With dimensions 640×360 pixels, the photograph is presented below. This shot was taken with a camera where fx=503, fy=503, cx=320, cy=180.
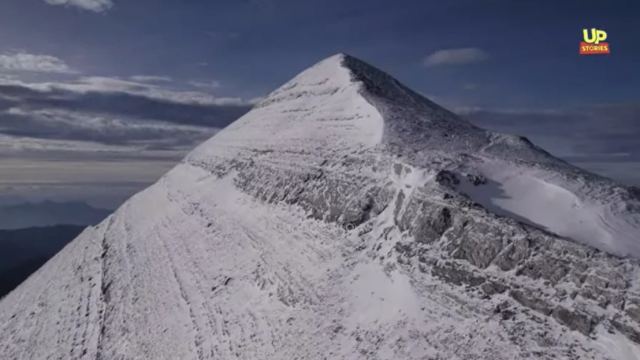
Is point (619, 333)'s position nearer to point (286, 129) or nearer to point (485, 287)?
point (485, 287)

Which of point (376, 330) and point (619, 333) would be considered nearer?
point (619, 333)

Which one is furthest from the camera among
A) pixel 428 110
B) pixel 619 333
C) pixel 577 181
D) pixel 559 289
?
pixel 428 110

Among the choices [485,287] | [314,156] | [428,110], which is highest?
[428,110]

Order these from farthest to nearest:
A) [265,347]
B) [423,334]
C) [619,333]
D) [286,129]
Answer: [286,129]
[265,347]
[423,334]
[619,333]

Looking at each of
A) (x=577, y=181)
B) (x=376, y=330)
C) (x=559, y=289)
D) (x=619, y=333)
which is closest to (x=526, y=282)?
(x=559, y=289)

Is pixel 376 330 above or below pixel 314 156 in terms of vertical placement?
below

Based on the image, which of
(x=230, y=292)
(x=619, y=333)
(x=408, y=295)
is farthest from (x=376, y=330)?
(x=230, y=292)
